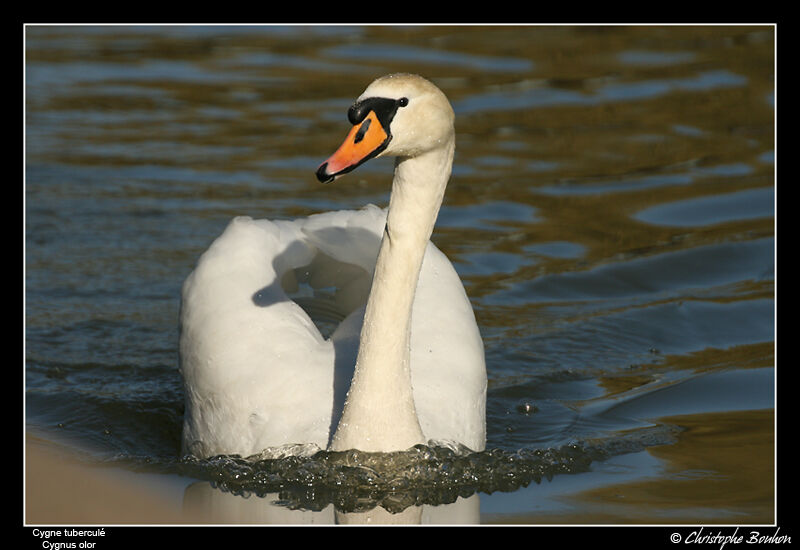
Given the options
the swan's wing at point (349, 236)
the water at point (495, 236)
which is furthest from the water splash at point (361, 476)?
the swan's wing at point (349, 236)

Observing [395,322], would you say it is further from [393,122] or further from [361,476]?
[393,122]

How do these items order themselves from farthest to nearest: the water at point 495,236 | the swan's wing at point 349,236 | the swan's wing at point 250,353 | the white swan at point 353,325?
the swan's wing at point 349,236
the water at point 495,236
the swan's wing at point 250,353
the white swan at point 353,325

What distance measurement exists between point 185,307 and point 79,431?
1103 millimetres

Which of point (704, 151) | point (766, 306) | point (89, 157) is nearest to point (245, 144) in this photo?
point (89, 157)

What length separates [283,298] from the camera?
20.9 feet

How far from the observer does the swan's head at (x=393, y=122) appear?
4.91 m

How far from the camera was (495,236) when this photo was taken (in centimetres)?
1042

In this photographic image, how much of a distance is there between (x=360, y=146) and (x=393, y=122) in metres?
0.19

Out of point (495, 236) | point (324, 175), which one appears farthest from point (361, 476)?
point (495, 236)

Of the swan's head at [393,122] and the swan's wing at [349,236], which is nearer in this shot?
the swan's head at [393,122]

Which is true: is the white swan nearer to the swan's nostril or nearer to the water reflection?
the swan's nostril

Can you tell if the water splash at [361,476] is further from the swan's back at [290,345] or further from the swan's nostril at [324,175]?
the swan's nostril at [324,175]

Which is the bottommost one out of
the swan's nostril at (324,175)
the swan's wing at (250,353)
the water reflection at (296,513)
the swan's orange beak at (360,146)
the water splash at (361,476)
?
the water reflection at (296,513)

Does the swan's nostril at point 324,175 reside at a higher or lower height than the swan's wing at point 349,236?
higher
